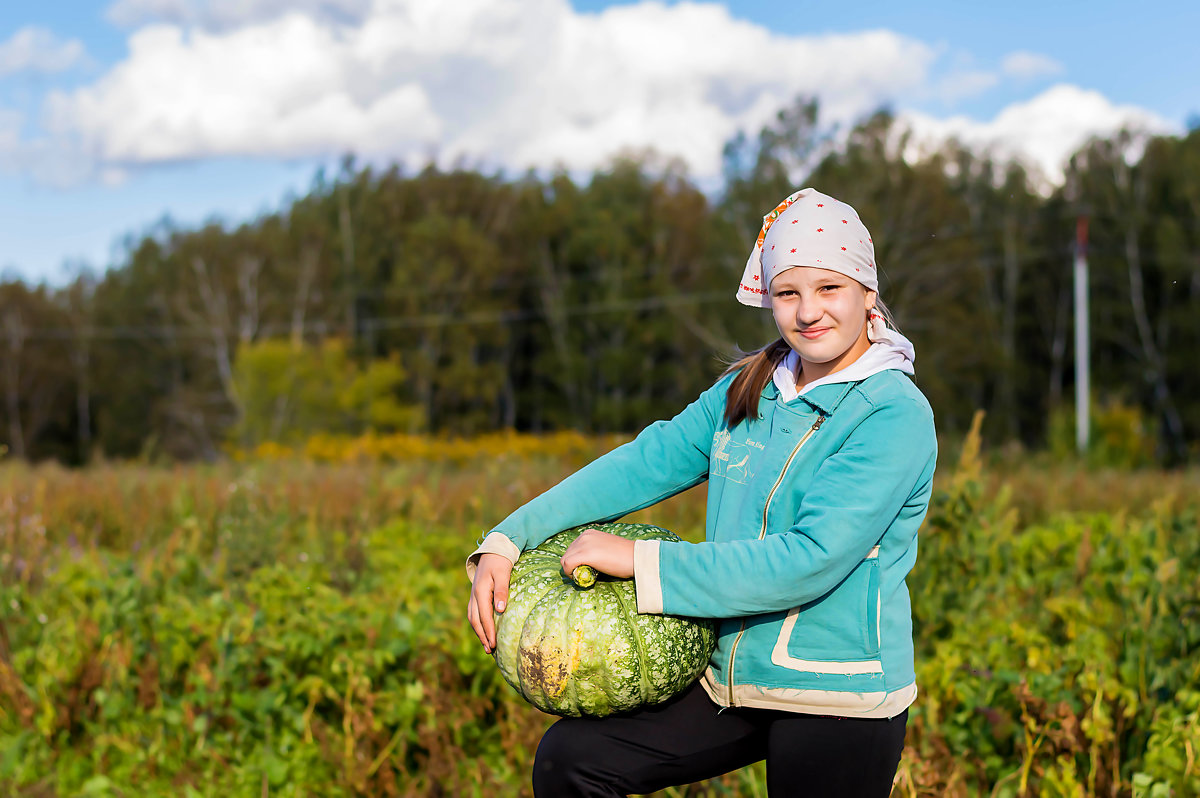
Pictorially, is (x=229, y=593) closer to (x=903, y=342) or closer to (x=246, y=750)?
(x=246, y=750)

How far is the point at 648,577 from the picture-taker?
1.98 metres

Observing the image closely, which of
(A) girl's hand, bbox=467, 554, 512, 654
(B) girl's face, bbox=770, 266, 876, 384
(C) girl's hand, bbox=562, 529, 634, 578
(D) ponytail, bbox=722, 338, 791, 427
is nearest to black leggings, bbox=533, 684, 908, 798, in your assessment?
(A) girl's hand, bbox=467, 554, 512, 654

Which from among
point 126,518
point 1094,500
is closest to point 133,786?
point 126,518

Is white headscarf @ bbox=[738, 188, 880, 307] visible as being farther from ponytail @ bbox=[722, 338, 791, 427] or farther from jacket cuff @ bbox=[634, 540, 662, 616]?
jacket cuff @ bbox=[634, 540, 662, 616]

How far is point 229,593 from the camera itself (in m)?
4.86

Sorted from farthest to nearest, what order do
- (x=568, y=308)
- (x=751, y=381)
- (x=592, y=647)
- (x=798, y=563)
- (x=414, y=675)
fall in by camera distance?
1. (x=568, y=308)
2. (x=414, y=675)
3. (x=751, y=381)
4. (x=592, y=647)
5. (x=798, y=563)

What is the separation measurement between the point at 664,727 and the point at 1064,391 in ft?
156

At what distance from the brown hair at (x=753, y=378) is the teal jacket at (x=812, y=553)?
2 centimetres

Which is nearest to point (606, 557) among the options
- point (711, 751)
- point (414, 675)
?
point (711, 751)

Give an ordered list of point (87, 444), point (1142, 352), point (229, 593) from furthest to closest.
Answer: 1. point (87, 444)
2. point (1142, 352)
3. point (229, 593)

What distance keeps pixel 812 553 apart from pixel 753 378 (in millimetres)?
482

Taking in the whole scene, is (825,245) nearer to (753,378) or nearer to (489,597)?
(753,378)

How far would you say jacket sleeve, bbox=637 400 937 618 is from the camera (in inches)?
75.9

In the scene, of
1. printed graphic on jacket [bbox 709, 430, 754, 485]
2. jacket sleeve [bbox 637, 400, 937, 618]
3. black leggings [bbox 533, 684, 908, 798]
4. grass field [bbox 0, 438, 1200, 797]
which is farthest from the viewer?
grass field [bbox 0, 438, 1200, 797]
